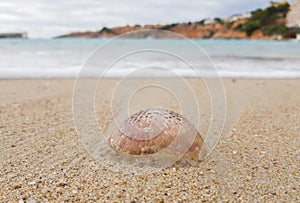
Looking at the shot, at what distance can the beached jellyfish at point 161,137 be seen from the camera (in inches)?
84.8

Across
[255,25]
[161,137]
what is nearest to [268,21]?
[255,25]

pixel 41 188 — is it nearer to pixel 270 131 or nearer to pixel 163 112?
pixel 163 112

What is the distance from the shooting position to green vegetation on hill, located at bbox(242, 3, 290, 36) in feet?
82.0

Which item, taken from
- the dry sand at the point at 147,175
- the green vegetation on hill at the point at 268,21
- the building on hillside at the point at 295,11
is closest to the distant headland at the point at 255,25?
the green vegetation on hill at the point at 268,21

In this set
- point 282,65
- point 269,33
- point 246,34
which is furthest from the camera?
point 246,34

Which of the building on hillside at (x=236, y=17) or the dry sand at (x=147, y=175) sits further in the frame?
the building on hillside at (x=236, y=17)

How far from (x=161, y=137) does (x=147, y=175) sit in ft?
0.96

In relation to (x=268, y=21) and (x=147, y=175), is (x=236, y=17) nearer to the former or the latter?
(x=268, y=21)

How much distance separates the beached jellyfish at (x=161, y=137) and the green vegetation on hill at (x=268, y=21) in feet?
79.8

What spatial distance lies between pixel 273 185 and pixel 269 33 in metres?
26.5

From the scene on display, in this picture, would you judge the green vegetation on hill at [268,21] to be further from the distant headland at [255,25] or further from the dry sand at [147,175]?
the dry sand at [147,175]

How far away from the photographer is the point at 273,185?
1926mm

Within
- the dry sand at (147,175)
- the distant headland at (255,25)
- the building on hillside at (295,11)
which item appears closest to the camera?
the dry sand at (147,175)

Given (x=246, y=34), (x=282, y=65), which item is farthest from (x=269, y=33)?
(x=282, y=65)
